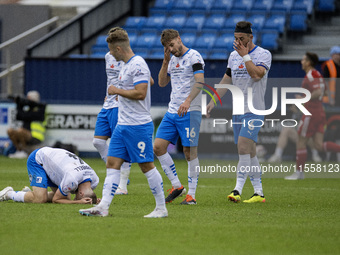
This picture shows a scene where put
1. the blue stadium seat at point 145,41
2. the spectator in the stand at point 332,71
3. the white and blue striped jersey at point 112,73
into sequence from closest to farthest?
the white and blue striped jersey at point 112,73 < the spectator in the stand at point 332,71 < the blue stadium seat at point 145,41

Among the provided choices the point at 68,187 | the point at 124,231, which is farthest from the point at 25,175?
the point at 124,231

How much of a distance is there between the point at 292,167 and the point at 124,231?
8.15 metres

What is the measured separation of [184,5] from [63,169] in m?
16.6

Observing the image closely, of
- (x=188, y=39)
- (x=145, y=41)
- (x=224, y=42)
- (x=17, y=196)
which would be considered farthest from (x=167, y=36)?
(x=145, y=41)

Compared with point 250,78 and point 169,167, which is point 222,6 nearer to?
point 250,78

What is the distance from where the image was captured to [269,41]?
70.2 feet

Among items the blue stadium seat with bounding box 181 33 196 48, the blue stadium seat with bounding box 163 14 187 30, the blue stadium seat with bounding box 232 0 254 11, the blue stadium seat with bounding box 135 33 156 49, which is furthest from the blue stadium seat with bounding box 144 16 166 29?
the blue stadium seat with bounding box 232 0 254 11

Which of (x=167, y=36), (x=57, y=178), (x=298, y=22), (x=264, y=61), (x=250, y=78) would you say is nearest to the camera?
(x=57, y=178)

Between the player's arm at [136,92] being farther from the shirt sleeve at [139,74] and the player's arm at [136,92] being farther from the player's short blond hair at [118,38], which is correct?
the player's short blond hair at [118,38]

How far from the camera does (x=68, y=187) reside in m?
8.59

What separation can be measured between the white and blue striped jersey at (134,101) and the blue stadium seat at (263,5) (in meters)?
16.5

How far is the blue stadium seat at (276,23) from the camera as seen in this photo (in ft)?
72.4

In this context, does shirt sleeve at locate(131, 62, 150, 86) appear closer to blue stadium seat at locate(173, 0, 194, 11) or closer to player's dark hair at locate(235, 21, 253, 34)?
player's dark hair at locate(235, 21, 253, 34)

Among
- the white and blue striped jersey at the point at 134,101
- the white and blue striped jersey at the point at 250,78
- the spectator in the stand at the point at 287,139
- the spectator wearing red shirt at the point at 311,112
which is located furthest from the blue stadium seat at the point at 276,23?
the white and blue striped jersey at the point at 134,101
